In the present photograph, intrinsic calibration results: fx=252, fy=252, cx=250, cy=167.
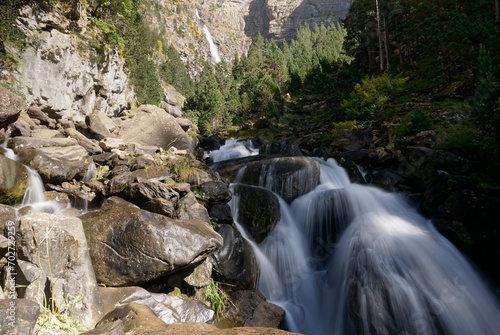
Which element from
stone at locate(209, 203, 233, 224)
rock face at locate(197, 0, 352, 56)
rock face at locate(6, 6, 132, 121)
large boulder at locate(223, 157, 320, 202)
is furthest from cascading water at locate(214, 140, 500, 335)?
rock face at locate(197, 0, 352, 56)

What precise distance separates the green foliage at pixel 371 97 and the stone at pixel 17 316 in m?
23.9

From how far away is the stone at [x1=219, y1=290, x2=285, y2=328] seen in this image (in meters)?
6.53

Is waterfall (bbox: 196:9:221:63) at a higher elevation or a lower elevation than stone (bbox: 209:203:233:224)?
higher

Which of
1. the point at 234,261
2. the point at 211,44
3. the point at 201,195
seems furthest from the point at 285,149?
the point at 211,44

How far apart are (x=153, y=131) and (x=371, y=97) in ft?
62.6

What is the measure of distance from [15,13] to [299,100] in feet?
120

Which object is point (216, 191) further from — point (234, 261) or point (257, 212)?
point (234, 261)

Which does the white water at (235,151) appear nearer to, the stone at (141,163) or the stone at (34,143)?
the stone at (141,163)

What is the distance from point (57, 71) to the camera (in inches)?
551

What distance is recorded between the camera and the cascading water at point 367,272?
615cm

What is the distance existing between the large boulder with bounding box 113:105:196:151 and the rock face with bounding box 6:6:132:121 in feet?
8.18

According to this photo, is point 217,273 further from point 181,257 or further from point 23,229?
point 23,229

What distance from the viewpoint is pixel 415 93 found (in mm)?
22453

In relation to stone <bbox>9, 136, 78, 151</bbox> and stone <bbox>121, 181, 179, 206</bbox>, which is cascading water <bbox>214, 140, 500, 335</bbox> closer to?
stone <bbox>121, 181, 179, 206</bbox>
